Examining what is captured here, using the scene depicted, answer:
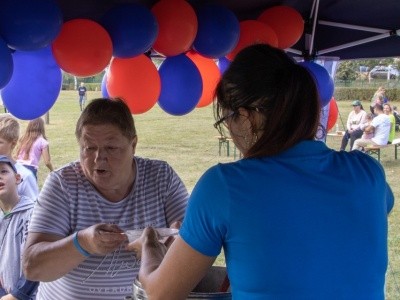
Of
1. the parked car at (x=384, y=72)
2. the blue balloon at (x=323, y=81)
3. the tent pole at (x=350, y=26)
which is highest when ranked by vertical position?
the parked car at (x=384, y=72)

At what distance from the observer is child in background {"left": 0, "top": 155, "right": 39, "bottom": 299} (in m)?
1.87

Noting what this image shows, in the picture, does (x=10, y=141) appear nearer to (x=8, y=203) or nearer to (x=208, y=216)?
(x=8, y=203)

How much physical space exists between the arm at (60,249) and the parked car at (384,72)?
18767 millimetres

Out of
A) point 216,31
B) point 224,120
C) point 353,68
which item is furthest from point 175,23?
point 353,68

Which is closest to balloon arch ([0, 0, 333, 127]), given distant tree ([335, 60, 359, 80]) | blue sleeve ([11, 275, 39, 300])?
blue sleeve ([11, 275, 39, 300])

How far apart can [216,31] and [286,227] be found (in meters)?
1.63

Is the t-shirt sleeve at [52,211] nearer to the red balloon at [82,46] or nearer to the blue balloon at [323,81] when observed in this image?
the red balloon at [82,46]

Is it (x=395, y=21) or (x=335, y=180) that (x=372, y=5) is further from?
(x=335, y=180)

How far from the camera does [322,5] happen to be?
9.46 ft

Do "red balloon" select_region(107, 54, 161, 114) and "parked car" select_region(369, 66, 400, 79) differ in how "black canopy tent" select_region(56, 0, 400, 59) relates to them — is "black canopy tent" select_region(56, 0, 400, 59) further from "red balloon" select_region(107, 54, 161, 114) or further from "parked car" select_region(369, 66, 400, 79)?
"parked car" select_region(369, 66, 400, 79)

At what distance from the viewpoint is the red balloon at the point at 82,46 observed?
196 centimetres

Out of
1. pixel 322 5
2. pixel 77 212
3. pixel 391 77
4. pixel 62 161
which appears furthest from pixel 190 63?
pixel 391 77

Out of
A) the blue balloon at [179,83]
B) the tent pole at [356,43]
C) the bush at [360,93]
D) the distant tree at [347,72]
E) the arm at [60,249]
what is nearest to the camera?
the arm at [60,249]

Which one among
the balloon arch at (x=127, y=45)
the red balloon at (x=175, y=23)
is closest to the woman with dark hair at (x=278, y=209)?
the balloon arch at (x=127, y=45)
